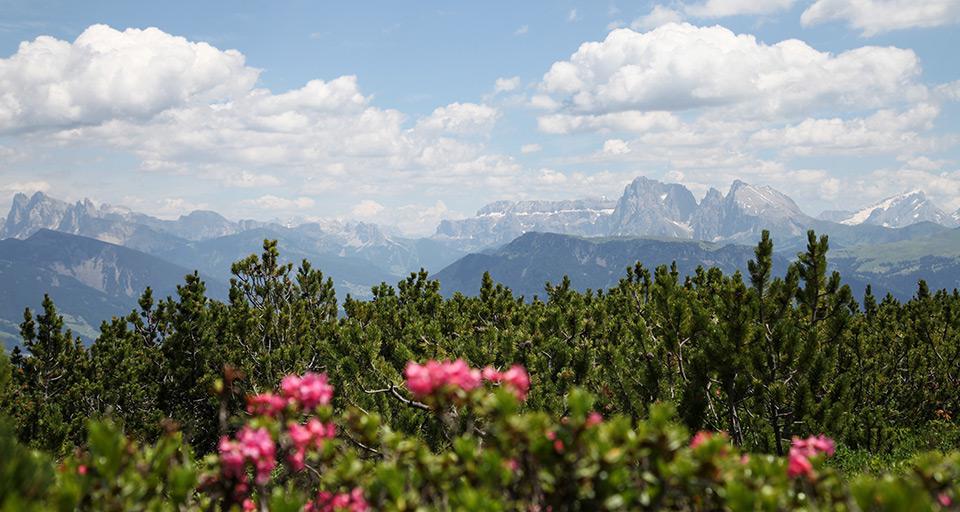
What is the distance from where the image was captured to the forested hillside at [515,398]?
425cm

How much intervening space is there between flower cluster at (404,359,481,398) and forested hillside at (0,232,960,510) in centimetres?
2

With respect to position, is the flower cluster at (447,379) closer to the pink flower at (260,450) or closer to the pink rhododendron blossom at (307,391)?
the pink rhododendron blossom at (307,391)

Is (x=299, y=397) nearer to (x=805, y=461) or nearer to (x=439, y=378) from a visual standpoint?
(x=439, y=378)

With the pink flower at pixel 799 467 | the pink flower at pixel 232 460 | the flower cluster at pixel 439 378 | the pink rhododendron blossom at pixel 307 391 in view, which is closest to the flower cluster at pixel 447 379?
the flower cluster at pixel 439 378

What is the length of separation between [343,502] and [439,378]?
125 cm

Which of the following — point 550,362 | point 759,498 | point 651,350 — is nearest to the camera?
point 759,498

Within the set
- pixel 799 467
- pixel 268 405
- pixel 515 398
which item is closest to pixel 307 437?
pixel 268 405

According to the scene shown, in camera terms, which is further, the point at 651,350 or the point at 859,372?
the point at 859,372

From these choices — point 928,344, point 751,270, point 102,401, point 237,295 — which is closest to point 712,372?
point 751,270

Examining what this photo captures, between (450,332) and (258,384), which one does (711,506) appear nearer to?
(450,332)

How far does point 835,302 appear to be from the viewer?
1461 centimetres

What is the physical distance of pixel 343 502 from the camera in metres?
4.69

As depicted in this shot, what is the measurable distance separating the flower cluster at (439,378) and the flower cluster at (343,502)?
35.2 inches

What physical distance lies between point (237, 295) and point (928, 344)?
30358mm
